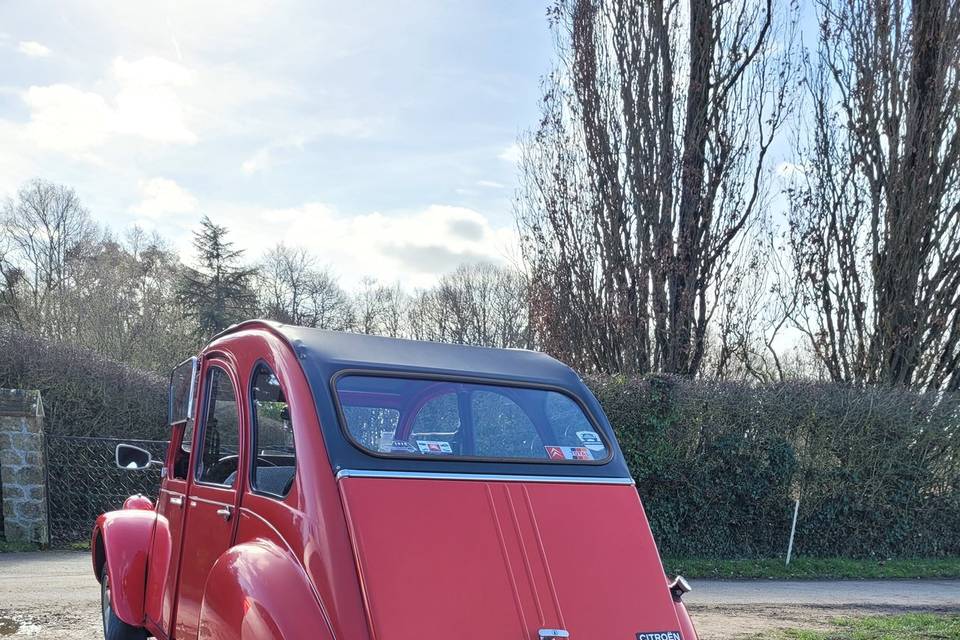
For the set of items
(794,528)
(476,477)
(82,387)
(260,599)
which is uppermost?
(82,387)

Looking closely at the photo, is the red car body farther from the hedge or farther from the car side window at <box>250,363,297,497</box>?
the hedge

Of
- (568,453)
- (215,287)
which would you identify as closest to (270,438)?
(568,453)

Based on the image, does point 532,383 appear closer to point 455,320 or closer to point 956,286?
point 956,286

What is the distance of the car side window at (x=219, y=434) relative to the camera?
12.9 feet

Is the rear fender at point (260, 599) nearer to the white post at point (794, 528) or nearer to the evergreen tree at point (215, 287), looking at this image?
the white post at point (794, 528)

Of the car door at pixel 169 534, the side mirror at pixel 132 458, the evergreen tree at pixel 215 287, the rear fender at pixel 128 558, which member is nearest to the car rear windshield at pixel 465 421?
the car door at pixel 169 534

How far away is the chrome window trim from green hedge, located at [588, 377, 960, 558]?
30.3 ft

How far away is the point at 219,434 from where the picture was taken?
4.23 meters

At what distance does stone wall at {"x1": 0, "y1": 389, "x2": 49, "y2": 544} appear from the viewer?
1127 centimetres

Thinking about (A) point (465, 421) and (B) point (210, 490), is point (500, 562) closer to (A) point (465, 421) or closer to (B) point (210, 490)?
(A) point (465, 421)

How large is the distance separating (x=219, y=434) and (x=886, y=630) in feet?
21.6

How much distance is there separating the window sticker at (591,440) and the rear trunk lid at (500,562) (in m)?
0.33

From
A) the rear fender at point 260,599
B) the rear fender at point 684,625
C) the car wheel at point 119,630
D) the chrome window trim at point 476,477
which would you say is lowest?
the car wheel at point 119,630

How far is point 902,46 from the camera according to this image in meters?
16.4
